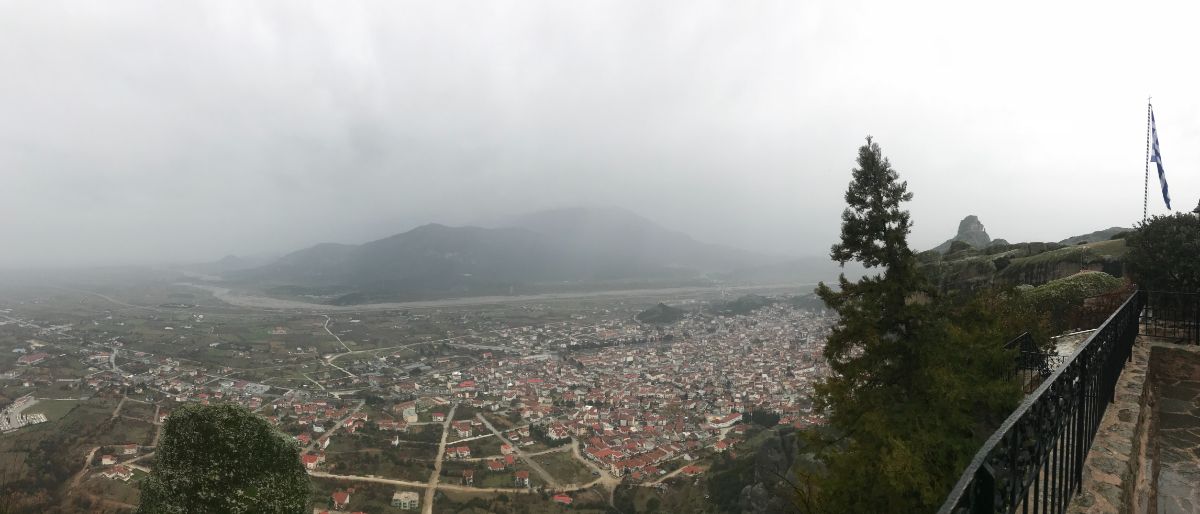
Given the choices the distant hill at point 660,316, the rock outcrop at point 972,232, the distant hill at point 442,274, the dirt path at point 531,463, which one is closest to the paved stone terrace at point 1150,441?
the dirt path at point 531,463

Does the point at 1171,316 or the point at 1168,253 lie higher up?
the point at 1168,253

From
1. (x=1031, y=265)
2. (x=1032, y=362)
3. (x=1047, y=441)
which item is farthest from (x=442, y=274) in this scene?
(x=1047, y=441)

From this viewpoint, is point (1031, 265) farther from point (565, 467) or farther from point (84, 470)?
point (84, 470)

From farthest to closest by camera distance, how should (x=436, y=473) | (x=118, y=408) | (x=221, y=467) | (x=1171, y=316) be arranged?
(x=118, y=408)
(x=436, y=473)
(x=1171, y=316)
(x=221, y=467)

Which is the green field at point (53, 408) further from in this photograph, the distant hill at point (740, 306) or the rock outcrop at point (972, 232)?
the distant hill at point (740, 306)

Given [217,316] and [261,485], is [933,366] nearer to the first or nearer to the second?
[261,485]

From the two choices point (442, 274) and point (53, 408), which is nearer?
point (53, 408)

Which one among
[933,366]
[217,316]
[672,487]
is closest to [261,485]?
[933,366]
